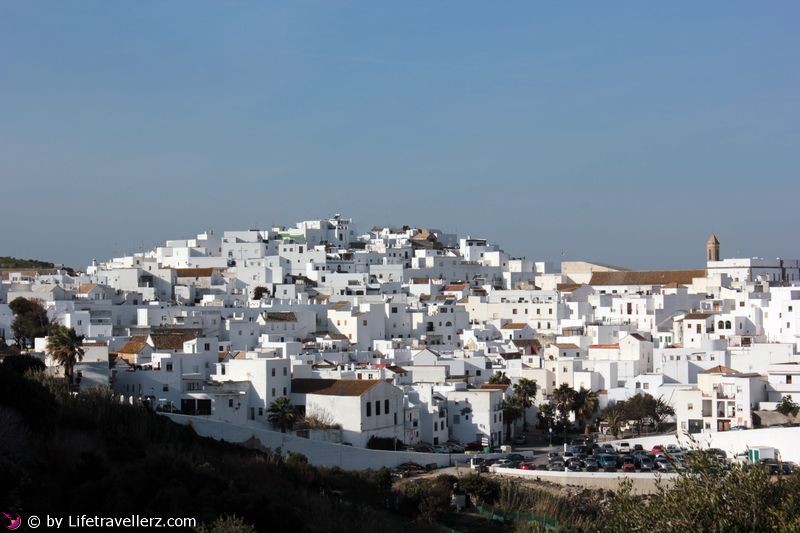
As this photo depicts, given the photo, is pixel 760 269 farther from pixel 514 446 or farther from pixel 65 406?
pixel 65 406

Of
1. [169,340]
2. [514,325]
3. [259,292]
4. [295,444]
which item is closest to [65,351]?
[295,444]

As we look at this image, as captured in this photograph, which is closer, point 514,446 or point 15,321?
point 514,446

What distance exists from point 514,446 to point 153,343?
42.0 ft

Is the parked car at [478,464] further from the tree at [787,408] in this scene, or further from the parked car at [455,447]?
the tree at [787,408]

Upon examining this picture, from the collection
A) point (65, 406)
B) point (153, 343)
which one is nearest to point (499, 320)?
point (153, 343)

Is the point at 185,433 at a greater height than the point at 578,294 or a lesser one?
lesser

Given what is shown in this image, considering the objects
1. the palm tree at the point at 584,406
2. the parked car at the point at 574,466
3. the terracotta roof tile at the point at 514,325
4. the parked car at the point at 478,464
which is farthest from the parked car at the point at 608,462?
the terracotta roof tile at the point at 514,325

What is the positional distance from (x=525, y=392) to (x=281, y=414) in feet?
33.3

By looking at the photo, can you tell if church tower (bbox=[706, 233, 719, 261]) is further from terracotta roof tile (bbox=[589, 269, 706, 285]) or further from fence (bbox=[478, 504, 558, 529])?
fence (bbox=[478, 504, 558, 529])

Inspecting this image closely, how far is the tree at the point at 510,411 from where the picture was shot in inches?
1528

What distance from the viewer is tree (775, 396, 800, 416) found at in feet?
124

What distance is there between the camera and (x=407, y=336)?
53.8 meters

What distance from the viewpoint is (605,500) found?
29.6 meters

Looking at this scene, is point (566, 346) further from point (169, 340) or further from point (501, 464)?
point (169, 340)
